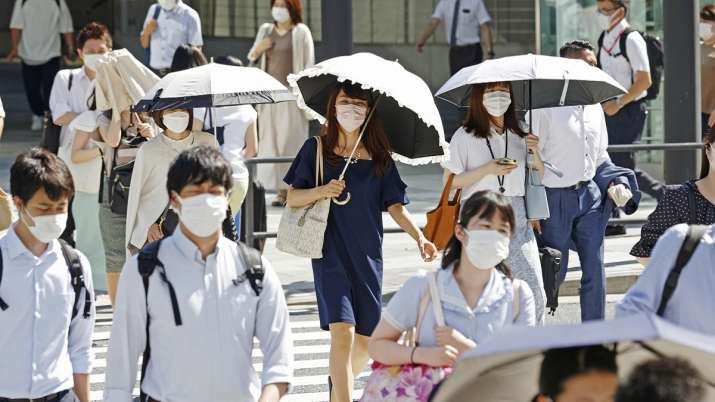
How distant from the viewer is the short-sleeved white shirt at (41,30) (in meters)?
21.2

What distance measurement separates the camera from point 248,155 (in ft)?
35.3

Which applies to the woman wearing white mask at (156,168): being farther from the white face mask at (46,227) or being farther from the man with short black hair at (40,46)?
the man with short black hair at (40,46)

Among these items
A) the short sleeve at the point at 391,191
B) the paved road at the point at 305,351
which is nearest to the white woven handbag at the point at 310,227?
the short sleeve at the point at 391,191

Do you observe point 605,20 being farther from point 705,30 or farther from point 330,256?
point 330,256

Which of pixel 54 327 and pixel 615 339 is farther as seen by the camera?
pixel 54 327

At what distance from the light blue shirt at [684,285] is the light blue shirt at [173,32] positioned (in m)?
10.9

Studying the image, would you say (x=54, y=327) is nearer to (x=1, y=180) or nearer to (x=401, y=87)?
(x=401, y=87)

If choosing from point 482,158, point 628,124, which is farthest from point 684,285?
point 628,124

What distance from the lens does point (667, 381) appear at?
13.0 feet

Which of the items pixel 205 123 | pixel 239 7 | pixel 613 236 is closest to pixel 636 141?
pixel 613 236

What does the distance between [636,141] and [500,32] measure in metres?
13.4

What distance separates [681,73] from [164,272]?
8364 millimetres

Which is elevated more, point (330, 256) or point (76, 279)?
point (76, 279)

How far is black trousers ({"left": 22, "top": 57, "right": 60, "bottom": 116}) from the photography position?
2136 centimetres
